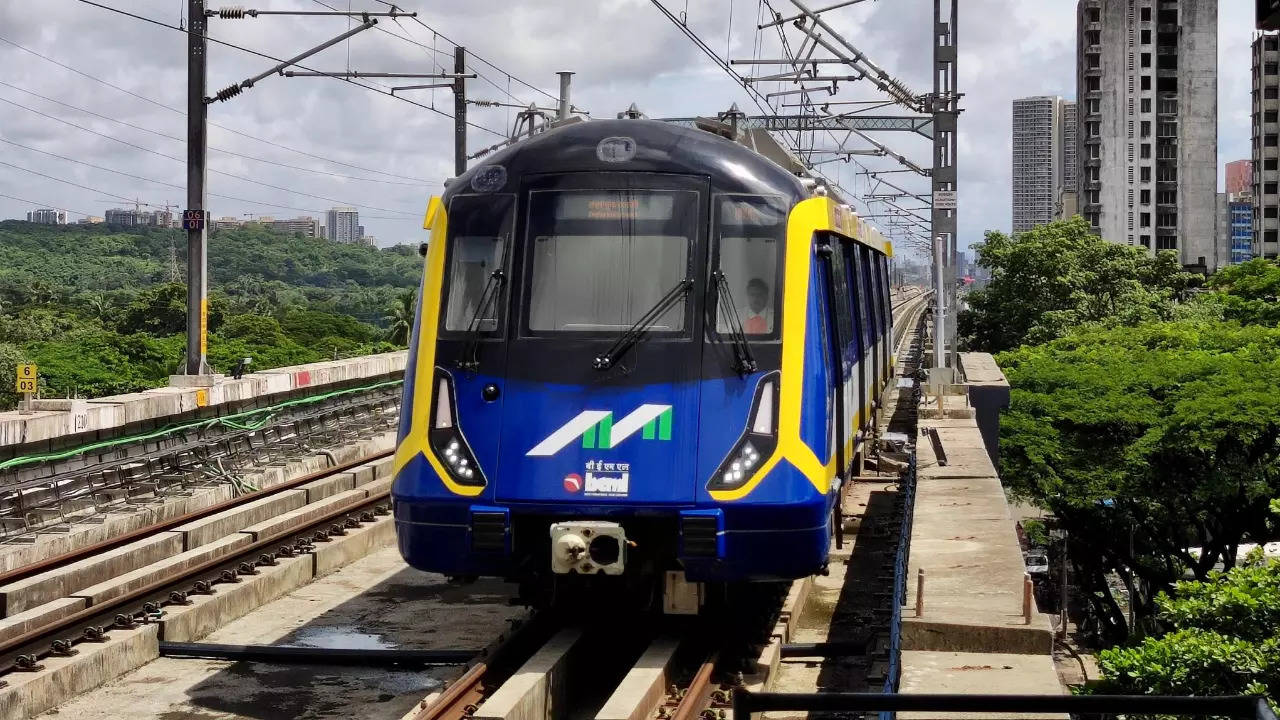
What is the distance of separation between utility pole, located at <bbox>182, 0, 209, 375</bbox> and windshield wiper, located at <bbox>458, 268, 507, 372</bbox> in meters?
12.9

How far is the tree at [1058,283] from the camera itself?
45772 mm

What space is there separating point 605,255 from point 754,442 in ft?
4.88

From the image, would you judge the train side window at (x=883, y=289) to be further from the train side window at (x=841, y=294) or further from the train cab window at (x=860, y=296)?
the train side window at (x=841, y=294)

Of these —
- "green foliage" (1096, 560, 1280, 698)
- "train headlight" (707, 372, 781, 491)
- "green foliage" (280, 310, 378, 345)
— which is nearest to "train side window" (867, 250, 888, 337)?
"green foliage" (1096, 560, 1280, 698)

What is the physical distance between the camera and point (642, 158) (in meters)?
9.62

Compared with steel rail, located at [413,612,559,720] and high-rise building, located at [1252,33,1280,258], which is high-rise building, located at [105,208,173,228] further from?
→ steel rail, located at [413,612,559,720]

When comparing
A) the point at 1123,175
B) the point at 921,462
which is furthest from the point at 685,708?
the point at 1123,175

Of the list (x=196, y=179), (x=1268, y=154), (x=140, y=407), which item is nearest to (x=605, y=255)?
(x=140, y=407)

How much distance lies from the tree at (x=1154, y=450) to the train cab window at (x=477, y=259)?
19.3 m

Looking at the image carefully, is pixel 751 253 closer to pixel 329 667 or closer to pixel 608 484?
pixel 608 484

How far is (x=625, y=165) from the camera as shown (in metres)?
9.61

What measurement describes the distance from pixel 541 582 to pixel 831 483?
1970mm

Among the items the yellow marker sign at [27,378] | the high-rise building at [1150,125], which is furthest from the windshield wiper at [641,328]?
the high-rise building at [1150,125]

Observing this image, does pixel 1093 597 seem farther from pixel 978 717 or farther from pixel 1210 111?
pixel 1210 111
